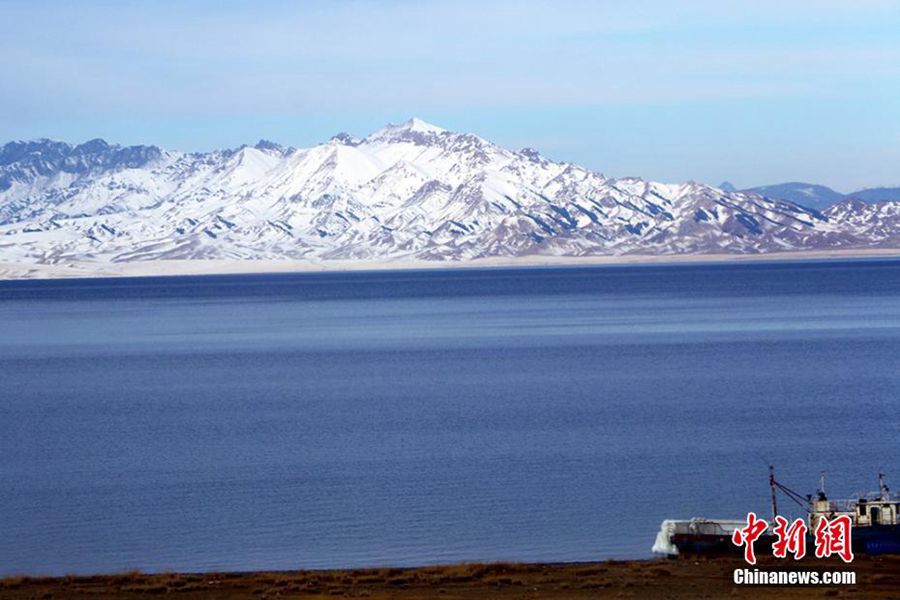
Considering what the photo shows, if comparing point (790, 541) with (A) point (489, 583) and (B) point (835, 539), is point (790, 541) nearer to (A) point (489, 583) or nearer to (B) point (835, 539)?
(B) point (835, 539)

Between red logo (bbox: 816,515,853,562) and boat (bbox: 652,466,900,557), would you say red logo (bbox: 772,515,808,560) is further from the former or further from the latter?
boat (bbox: 652,466,900,557)

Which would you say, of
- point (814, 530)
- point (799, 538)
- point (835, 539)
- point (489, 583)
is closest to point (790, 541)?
point (799, 538)

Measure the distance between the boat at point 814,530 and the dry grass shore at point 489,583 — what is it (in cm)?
65

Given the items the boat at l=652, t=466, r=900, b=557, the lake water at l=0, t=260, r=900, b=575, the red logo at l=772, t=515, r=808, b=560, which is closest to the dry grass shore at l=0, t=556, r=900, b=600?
the red logo at l=772, t=515, r=808, b=560

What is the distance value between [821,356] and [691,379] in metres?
17.5

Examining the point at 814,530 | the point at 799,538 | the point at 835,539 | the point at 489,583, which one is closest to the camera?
the point at 489,583

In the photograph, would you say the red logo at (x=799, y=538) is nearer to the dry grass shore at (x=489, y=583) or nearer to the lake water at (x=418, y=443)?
the dry grass shore at (x=489, y=583)

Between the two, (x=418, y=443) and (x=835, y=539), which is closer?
(x=835, y=539)

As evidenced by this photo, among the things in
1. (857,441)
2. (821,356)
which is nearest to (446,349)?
(821,356)

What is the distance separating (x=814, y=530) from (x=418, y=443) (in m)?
24.0

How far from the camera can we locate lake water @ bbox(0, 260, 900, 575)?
39250 millimetres

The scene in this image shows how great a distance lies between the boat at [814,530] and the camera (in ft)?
110

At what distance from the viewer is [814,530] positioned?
33.6m

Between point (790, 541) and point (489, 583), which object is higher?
point (790, 541)
